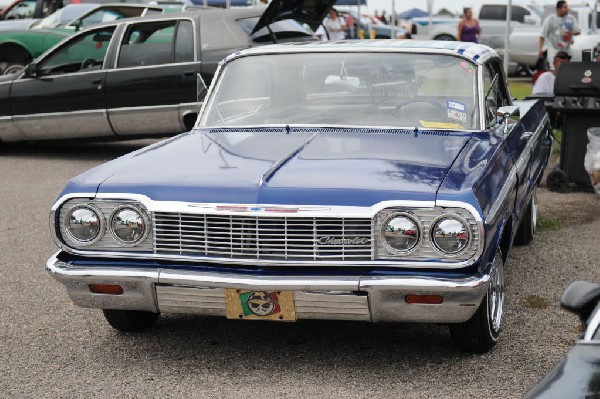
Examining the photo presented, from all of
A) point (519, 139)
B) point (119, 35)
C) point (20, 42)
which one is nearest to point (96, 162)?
point (119, 35)

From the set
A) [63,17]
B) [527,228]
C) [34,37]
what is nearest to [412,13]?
[63,17]

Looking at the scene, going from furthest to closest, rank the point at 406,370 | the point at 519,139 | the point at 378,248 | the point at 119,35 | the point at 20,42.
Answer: the point at 20,42 → the point at 119,35 → the point at 519,139 → the point at 406,370 → the point at 378,248

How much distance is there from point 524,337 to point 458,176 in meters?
1.08

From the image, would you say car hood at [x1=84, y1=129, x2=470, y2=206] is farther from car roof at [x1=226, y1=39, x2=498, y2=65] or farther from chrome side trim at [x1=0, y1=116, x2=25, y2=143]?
chrome side trim at [x1=0, y1=116, x2=25, y2=143]

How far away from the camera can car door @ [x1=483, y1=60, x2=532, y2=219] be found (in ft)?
20.0

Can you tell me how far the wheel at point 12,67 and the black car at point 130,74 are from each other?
3855mm

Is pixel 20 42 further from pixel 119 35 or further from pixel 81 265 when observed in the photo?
pixel 81 265

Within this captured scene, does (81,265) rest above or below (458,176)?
below

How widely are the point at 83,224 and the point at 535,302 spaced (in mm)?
2670

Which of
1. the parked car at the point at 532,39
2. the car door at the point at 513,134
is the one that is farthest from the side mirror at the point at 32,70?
the parked car at the point at 532,39

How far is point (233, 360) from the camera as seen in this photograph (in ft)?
17.0

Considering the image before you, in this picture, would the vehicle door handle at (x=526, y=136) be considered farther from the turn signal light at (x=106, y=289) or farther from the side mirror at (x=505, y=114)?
the turn signal light at (x=106, y=289)

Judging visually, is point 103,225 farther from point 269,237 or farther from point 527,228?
point 527,228

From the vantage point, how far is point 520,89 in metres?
20.4
